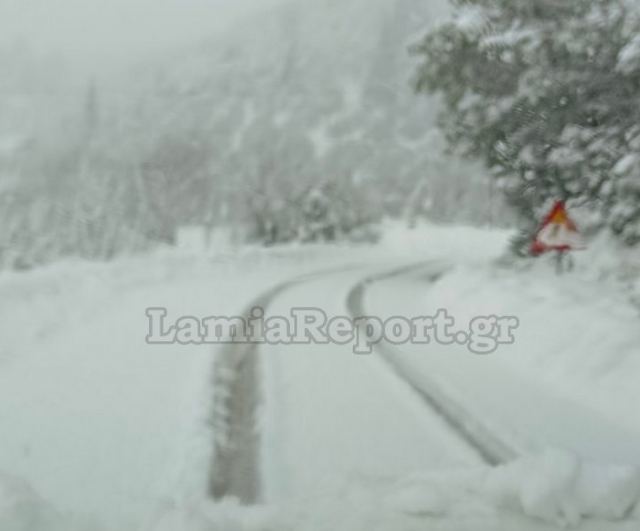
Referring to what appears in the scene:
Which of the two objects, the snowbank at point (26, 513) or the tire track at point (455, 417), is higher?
the snowbank at point (26, 513)

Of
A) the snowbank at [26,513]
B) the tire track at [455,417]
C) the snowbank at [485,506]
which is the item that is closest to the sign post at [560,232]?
the tire track at [455,417]

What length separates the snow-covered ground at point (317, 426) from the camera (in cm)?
357

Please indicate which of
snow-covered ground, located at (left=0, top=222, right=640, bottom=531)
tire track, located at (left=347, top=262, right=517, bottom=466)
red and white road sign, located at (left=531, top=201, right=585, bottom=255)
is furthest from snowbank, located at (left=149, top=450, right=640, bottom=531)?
red and white road sign, located at (left=531, top=201, right=585, bottom=255)

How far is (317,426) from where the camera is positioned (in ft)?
18.6

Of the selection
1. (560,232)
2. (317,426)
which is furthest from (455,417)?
(560,232)

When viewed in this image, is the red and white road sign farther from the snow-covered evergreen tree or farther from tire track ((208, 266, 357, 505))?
tire track ((208, 266, 357, 505))

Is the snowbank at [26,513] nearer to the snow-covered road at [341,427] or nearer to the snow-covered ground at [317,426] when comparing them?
the snow-covered ground at [317,426]

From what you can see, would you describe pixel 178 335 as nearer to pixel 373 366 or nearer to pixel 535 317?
pixel 373 366

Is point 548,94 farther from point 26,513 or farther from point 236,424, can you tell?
point 26,513

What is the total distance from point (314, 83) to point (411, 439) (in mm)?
160785

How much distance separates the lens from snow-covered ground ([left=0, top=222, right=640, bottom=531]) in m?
3.57

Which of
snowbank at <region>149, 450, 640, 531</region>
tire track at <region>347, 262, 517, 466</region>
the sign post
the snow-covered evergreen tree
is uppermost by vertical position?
the snow-covered evergreen tree

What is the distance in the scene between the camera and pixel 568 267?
14555mm

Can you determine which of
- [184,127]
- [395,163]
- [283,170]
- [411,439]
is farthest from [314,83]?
[411,439]
